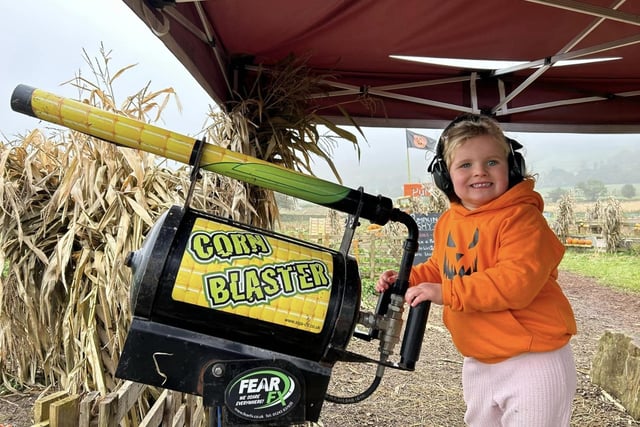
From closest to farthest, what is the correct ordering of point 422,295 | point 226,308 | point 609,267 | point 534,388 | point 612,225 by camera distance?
point 226,308 → point 422,295 → point 534,388 → point 609,267 → point 612,225

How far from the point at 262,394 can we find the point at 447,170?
2.99ft

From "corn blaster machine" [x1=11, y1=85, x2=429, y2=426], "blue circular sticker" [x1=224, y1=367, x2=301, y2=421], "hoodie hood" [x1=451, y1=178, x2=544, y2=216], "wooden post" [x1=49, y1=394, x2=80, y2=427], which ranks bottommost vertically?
"wooden post" [x1=49, y1=394, x2=80, y2=427]

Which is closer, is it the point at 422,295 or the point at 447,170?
the point at 422,295

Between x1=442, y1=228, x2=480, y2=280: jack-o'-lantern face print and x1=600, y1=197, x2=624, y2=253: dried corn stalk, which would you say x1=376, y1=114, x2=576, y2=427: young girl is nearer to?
x1=442, y1=228, x2=480, y2=280: jack-o'-lantern face print

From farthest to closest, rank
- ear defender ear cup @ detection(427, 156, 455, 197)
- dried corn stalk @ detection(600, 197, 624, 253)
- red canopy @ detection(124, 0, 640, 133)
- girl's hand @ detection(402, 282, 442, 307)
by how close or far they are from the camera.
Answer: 1. dried corn stalk @ detection(600, 197, 624, 253)
2. red canopy @ detection(124, 0, 640, 133)
3. ear defender ear cup @ detection(427, 156, 455, 197)
4. girl's hand @ detection(402, 282, 442, 307)

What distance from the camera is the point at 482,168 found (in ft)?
4.07

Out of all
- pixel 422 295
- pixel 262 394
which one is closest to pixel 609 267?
pixel 422 295

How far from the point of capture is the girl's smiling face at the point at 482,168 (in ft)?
4.07

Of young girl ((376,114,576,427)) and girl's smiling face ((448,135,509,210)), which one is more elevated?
girl's smiling face ((448,135,509,210))

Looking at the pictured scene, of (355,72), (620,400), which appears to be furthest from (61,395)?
(620,400)

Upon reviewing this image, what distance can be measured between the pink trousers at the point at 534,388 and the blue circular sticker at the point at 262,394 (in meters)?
0.74

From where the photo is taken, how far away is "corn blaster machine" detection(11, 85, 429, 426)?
0.76 metres

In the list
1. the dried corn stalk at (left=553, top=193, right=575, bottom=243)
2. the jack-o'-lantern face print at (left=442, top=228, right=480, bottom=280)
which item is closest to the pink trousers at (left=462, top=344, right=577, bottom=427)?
the jack-o'-lantern face print at (left=442, top=228, right=480, bottom=280)

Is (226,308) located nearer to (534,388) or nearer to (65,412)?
(65,412)
